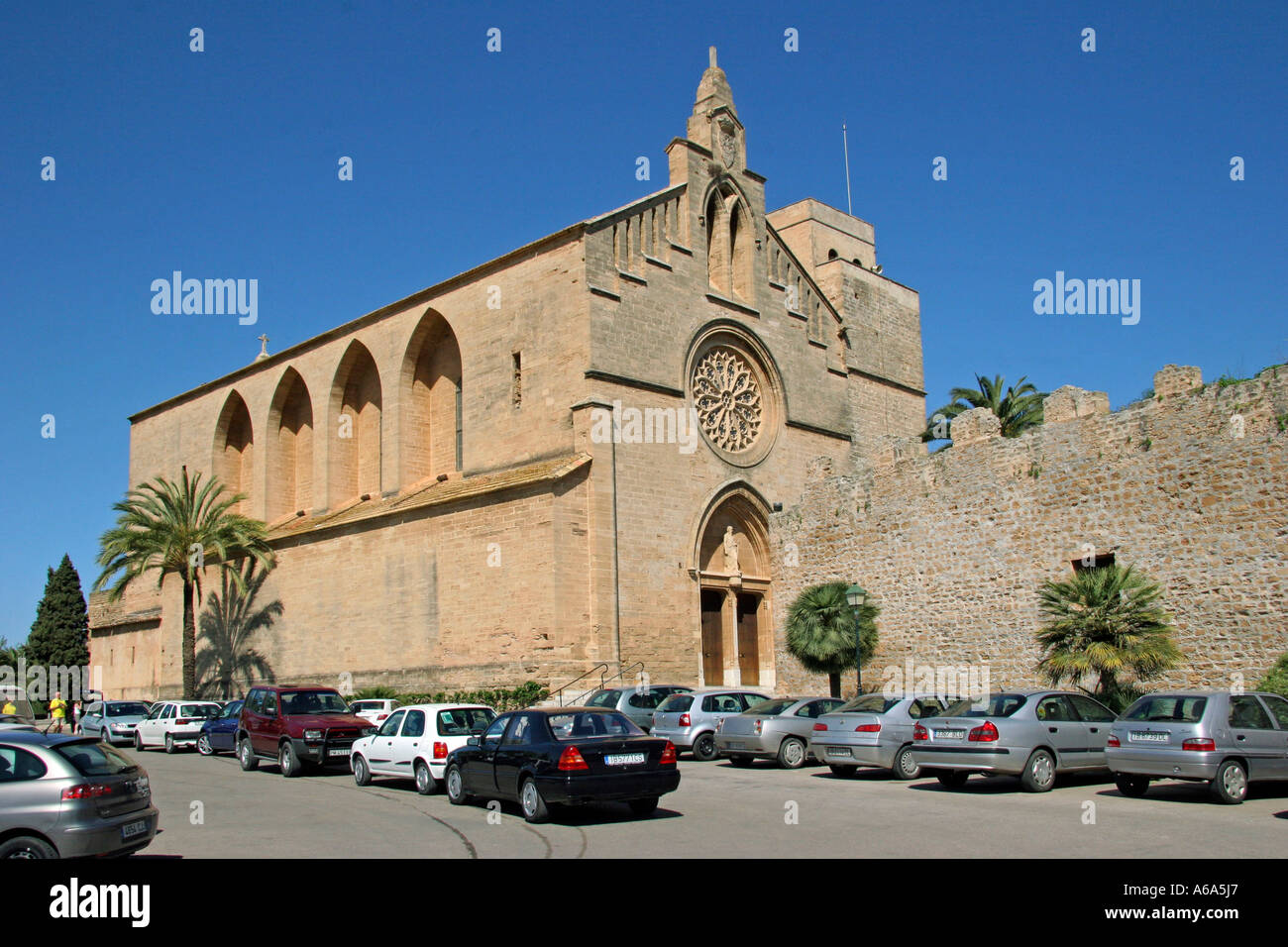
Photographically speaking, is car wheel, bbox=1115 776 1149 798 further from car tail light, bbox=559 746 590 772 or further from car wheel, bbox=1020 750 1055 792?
car tail light, bbox=559 746 590 772

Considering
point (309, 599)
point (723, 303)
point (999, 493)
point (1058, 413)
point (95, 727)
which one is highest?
point (723, 303)

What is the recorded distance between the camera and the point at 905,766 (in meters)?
16.0

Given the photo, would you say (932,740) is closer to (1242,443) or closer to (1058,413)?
(1242,443)

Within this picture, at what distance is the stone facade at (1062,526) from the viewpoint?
18719 mm

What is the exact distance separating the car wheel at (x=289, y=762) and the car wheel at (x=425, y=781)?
169 inches

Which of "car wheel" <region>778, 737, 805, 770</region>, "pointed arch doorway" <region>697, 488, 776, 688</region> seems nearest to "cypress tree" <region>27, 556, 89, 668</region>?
"pointed arch doorway" <region>697, 488, 776, 688</region>

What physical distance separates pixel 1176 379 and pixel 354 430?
87.9ft

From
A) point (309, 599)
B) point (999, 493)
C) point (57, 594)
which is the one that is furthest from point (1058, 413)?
point (57, 594)

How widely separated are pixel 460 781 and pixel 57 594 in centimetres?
5726

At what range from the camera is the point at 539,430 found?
Answer: 28.4 m

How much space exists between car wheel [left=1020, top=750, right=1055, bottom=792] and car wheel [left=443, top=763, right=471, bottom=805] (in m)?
7.12

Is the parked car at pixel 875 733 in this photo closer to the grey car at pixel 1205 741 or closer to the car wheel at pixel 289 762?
the grey car at pixel 1205 741

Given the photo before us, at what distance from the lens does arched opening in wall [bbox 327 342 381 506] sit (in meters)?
37.1

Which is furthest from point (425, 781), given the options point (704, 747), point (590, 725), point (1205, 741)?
point (1205, 741)
